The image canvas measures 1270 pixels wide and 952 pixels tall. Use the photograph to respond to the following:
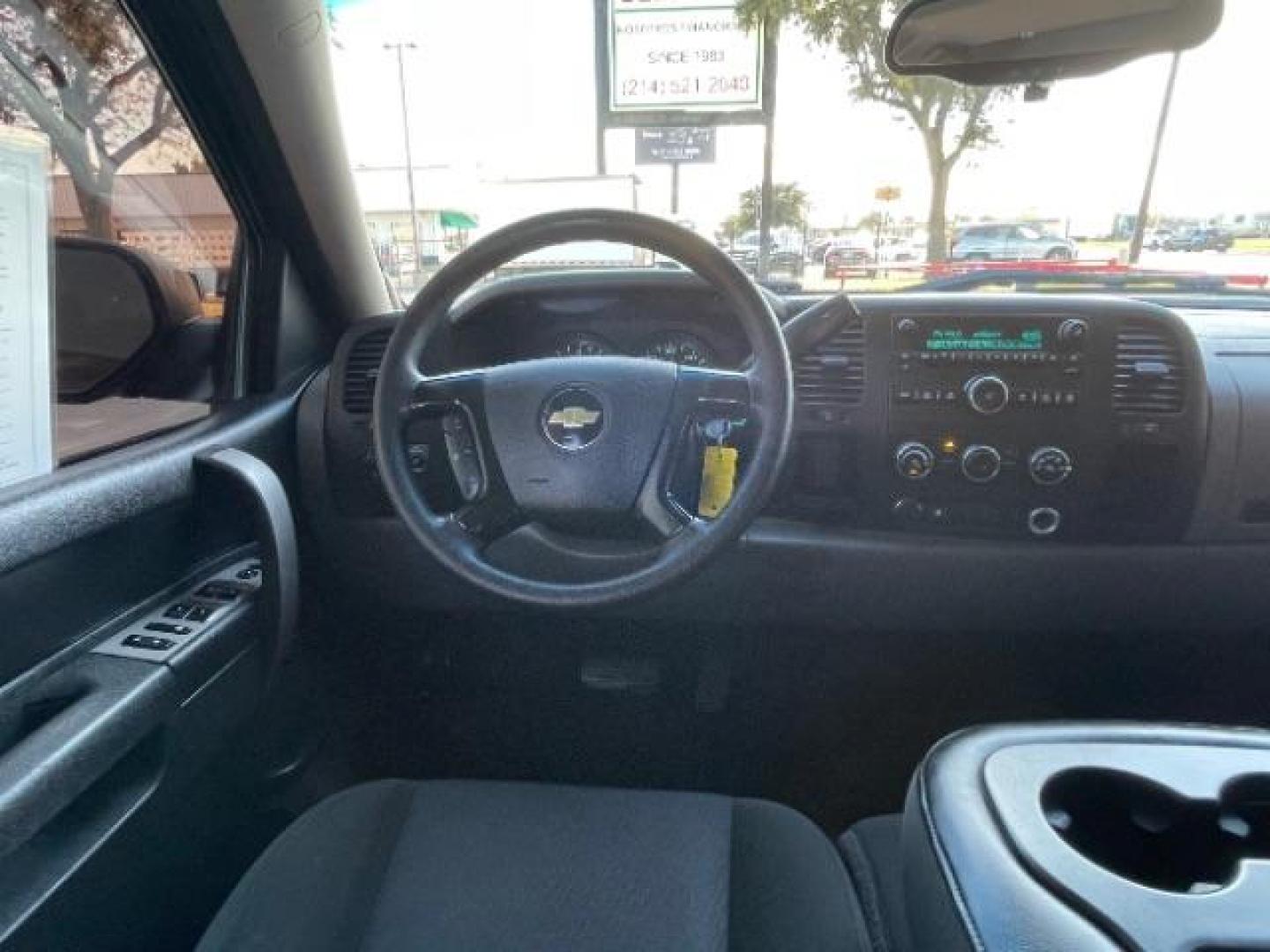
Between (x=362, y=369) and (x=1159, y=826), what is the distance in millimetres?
1736

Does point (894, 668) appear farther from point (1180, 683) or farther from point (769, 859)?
point (769, 859)

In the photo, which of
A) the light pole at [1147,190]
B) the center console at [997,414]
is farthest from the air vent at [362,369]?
the light pole at [1147,190]

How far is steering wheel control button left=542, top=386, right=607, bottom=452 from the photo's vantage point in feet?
5.16

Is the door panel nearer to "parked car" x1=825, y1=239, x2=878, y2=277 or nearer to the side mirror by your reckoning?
the side mirror

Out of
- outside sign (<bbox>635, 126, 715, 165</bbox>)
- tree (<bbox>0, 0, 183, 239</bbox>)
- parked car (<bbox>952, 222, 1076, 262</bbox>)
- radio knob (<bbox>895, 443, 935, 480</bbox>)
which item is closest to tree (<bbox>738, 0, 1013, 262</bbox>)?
parked car (<bbox>952, 222, 1076, 262</bbox>)

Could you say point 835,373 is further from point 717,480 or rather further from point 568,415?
point 568,415

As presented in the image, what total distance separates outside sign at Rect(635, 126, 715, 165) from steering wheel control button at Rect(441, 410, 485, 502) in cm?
151

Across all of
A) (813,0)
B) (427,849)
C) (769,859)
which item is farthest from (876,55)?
(427,849)

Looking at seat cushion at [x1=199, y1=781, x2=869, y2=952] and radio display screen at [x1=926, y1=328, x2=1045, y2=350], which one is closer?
seat cushion at [x1=199, y1=781, x2=869, y2=952]

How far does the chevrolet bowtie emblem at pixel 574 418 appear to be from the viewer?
5.18 feet

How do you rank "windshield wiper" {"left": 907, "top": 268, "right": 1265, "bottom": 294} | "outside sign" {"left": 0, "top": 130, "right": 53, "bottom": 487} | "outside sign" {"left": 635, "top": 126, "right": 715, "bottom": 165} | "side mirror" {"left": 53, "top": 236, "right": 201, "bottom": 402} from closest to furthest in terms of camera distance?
"outside sign" {"left": 0, "top": 130, "right": 53, "bottom": 487}, "side mirror" {"left": 53, "top": 236, "right": 201, "bottom": 402}, "windshield wiper" {"left": 907, "top": 268, "right": 1265, "bottom": 294}, "outside sign" {"left": 635, "top": 126, "right": 715, "bottom": 165}

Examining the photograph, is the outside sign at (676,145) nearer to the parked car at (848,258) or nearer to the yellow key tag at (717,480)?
the parked car at (848,258)

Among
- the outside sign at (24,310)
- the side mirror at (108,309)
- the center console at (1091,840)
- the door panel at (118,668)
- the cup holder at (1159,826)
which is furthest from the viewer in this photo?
the side mirror at (108,309)

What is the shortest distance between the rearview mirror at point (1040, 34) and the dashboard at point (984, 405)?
1.47ft
